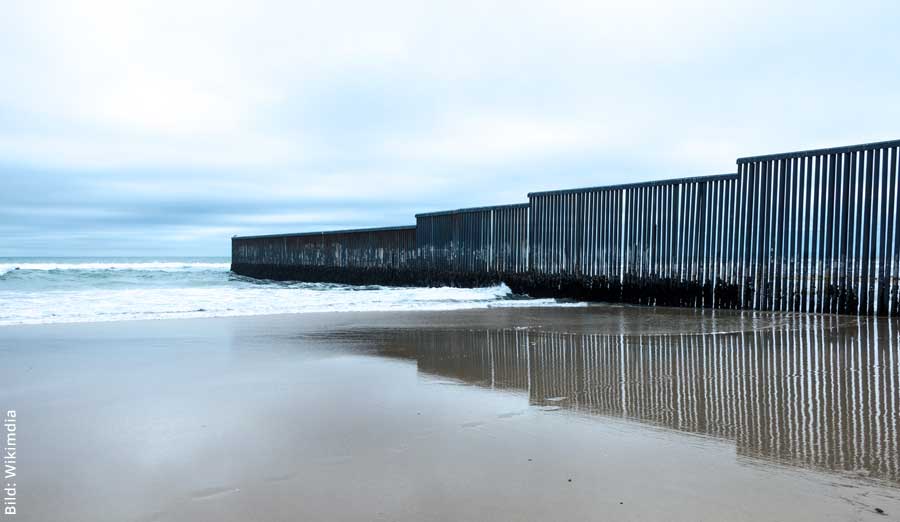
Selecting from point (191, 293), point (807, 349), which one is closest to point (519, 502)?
point (807, 349)

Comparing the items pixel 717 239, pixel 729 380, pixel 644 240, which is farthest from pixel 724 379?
pixel 644 240

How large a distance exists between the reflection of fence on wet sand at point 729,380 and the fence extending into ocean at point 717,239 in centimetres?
403

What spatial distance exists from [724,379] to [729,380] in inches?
2.1

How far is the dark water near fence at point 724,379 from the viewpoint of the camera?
3.25m

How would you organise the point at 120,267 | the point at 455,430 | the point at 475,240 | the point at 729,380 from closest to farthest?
the point at 455,430
the point at 729,380
the point at 475,240
the point at 120,267

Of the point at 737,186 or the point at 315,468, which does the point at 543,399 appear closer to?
the point at 315,468

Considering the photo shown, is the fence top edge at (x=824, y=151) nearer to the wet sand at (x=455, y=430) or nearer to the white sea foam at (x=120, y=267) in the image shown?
the wet sand at (x=455, y=430)

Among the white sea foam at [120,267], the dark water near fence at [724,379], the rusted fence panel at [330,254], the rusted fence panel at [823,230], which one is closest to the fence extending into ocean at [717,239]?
the rusted fence panel at [823,230]

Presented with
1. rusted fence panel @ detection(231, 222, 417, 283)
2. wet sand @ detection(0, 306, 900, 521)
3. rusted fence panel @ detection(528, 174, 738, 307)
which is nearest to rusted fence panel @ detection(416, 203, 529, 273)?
rusted fence panel @ detection(528, 174, 738, 307)

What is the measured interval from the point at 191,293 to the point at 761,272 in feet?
45.2

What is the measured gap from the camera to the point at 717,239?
13.4 m

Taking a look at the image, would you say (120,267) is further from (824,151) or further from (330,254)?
(824,151)

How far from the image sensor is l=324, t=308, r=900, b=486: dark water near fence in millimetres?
3252

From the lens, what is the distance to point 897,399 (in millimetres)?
4109
